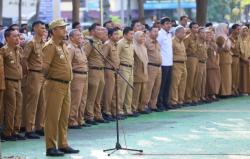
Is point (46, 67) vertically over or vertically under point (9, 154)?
over

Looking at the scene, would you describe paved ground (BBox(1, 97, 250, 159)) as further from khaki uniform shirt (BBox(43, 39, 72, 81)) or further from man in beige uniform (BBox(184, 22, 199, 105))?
man in beige uniform (BBox(184, 22, 199, 105))

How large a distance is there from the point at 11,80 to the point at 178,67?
5395 mm

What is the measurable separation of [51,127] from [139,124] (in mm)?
3801

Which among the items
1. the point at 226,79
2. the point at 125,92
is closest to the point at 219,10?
the point at 226,79

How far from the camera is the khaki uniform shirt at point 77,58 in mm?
12320

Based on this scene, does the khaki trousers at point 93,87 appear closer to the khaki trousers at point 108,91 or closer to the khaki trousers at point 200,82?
the khaki trousers at point 108,91

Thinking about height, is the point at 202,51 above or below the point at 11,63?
below

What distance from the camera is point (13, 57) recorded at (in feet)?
36.8

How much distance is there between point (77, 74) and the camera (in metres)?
12.5

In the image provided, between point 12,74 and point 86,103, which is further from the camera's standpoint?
point 86,103

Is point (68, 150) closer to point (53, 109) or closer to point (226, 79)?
point (53, 109)

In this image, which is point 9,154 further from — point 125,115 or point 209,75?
point 209,75

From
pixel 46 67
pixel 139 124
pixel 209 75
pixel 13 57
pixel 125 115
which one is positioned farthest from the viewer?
pixel 209 75

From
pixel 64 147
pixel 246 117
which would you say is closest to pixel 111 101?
pixel 246 117
